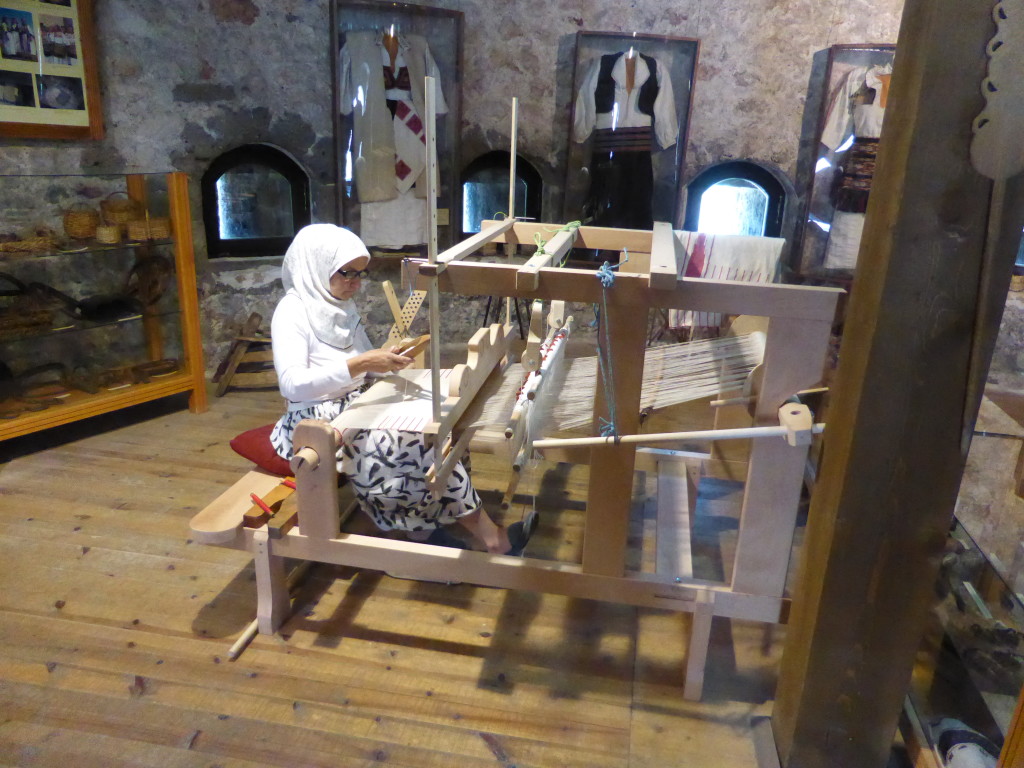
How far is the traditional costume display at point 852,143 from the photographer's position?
4.30 meters

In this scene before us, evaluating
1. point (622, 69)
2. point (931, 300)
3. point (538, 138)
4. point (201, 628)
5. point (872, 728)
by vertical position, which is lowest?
point (201, 628)

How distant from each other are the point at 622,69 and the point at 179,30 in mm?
2411

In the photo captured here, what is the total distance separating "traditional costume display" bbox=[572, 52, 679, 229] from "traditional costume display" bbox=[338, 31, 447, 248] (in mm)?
900

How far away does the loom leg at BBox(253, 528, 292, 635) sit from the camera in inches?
80.6

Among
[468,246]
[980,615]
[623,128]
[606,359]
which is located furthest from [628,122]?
[980,615]

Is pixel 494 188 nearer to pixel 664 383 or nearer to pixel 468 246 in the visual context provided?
pixel 468 246

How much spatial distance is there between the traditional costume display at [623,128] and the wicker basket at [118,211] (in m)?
2.46

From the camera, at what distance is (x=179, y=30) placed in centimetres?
403

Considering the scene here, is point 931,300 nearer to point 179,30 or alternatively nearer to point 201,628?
point 201,628

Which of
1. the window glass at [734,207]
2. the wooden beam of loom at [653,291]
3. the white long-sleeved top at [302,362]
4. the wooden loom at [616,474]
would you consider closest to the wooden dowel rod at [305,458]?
the wooden loom at [616,474]

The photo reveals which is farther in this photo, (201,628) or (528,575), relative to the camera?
(201,628)

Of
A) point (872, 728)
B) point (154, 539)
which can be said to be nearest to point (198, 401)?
point (154, 539)

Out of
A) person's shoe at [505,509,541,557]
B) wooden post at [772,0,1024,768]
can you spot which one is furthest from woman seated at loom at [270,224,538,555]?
wooden post at [772,0,1024,768]

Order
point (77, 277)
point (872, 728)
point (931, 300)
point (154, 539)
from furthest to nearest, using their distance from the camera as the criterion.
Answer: point (77, 277), point (154, 539), point (872, 728), point (931, 300)
